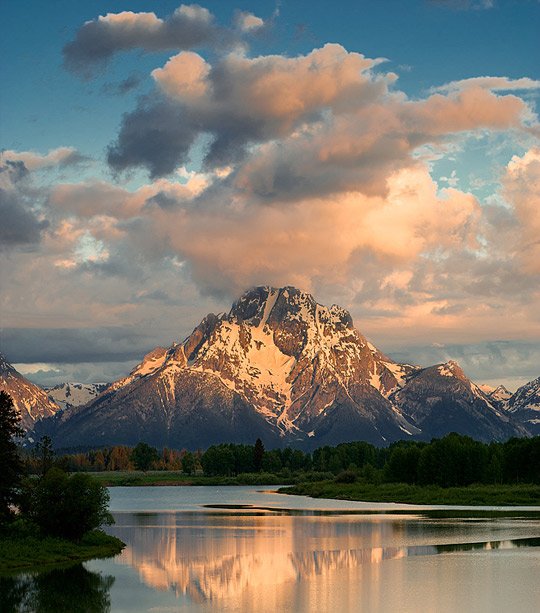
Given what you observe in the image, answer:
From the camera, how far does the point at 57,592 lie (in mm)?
68875

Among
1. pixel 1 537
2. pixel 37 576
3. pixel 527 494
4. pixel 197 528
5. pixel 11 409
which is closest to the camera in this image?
pixel 37 576

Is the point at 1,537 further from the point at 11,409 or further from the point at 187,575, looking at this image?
the point at 187,575

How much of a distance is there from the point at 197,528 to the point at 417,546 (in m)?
37.9

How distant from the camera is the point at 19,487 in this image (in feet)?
286

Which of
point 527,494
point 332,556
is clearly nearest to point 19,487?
point 332,556

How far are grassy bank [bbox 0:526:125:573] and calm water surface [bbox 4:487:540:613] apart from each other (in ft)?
8.35

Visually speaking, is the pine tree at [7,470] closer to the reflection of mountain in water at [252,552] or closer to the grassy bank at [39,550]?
the grassy bank at [39,550]

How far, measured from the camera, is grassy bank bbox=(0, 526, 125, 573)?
80750mm

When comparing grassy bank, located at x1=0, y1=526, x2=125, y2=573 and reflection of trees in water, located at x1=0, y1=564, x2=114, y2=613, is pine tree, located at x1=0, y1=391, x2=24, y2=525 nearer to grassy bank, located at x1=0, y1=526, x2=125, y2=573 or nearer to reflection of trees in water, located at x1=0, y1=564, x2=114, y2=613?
grassy bank, located at x1=0, y1=526, x2=125, y2=573

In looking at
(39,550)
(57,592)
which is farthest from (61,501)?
(57,592)

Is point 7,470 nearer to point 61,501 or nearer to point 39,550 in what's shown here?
point 61,501

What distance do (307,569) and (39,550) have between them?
23514 mm

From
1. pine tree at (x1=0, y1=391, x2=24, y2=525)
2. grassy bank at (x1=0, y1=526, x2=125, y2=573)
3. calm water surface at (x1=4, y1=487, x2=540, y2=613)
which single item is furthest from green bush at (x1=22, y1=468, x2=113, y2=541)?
calm water surface at (x1=4, y1=487, x2=540, y2=613)

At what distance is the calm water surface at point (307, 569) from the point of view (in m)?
63.4
